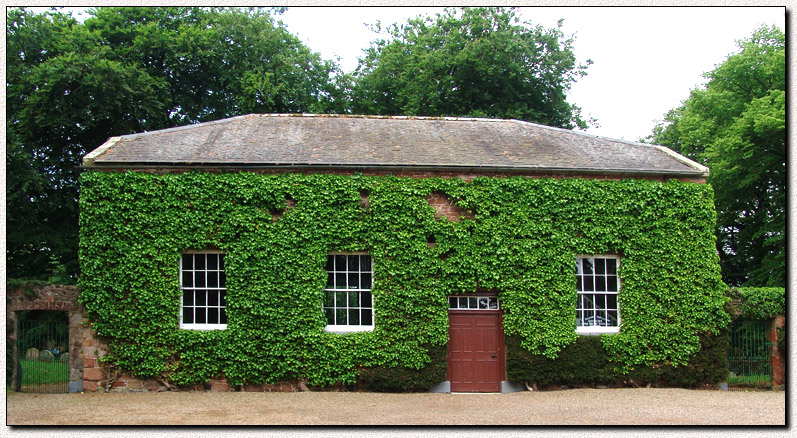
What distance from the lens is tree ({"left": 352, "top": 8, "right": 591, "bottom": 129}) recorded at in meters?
28.5

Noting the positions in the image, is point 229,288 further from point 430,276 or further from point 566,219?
point 566,219

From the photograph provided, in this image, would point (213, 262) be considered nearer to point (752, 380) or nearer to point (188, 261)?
point (188, 261)

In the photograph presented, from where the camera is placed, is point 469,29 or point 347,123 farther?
point 469,29

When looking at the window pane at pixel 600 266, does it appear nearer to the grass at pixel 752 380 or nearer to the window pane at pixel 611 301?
the window pane at pixel 611 301

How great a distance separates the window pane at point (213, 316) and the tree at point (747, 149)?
57.6 feet

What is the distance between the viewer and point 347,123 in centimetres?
1958

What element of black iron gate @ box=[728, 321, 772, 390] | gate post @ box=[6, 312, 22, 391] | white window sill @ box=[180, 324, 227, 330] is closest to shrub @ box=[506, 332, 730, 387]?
black iron gate @ box=[728, 321, 772, 390]

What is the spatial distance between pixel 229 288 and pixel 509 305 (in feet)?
20.8

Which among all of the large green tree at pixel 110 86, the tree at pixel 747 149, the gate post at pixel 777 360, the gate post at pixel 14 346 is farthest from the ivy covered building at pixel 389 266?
the tree at pixel 747 149

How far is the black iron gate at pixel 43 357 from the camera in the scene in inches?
617

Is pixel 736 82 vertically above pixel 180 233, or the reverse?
pixel 736 82

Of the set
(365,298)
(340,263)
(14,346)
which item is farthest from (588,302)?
(14,346)

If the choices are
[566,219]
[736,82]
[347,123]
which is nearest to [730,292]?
[566,219]

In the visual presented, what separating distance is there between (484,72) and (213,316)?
1703 cm
